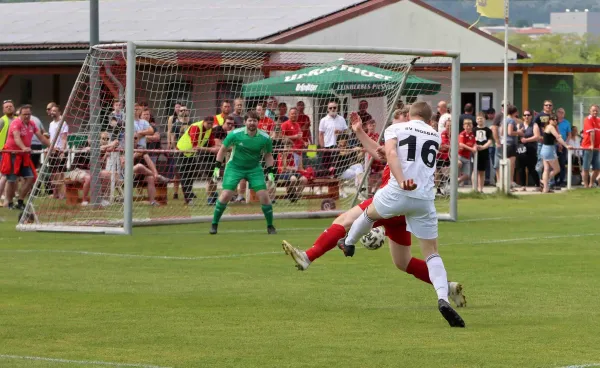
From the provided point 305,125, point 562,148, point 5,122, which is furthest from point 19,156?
point 562,148

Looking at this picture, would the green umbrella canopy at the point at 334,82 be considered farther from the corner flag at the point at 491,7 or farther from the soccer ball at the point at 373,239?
the soccer ball at the point at 373,239

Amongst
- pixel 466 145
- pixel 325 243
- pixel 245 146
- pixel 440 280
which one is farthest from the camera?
pixel 466 145

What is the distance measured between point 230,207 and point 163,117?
208 centimetres

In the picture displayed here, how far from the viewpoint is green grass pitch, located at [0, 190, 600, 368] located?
9039 millimetres

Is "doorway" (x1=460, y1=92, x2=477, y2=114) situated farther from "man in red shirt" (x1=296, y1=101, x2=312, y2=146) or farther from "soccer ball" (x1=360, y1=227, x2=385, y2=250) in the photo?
"soccer ball" (x1=360, y1=227, x2=385, y2=250)

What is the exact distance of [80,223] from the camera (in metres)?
20.1

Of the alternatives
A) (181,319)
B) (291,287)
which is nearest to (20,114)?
(291,287)

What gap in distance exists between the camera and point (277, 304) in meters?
11.7

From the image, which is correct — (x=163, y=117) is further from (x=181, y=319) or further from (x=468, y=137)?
(x=181, y=319)

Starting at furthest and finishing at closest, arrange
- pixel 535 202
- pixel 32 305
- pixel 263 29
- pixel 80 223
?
pixel 263 29 → pixel 535 202 → pixel 80 223 → pixel 32 305

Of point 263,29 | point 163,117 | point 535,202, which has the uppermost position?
point 263,29

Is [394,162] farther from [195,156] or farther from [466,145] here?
[466,145]

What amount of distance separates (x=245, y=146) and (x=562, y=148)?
14117 millimetres

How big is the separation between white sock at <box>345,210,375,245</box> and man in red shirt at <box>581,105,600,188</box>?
19.5m
